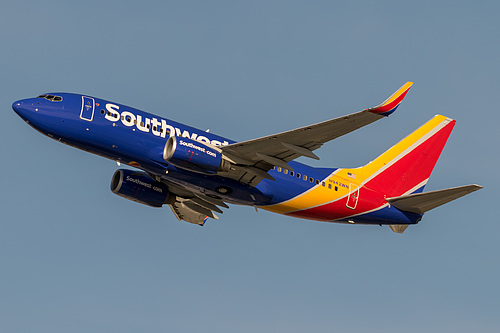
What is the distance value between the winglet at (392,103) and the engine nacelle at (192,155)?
33.8ft

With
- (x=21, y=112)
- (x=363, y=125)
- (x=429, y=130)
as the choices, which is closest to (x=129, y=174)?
(x=21, y=112)

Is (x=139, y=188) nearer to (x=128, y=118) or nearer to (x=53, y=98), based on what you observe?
(x=128, y=118)

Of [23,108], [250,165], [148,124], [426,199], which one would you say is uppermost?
[148,124]

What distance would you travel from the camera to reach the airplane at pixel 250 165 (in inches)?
1650

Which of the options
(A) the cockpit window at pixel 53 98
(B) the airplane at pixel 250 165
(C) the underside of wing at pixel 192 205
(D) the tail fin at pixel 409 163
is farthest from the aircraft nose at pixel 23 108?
(D) the tail fin at pixel 409 163

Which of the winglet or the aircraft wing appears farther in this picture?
the aircraft wing

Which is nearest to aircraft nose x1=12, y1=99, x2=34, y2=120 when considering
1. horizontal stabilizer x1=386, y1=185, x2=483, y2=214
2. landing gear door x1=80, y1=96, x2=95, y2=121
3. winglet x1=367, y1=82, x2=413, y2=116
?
landing gear door x1=80, y1=96, x2=95, y2=121

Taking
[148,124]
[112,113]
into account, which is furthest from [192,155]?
[112,113]

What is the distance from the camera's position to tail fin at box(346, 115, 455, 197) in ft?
166

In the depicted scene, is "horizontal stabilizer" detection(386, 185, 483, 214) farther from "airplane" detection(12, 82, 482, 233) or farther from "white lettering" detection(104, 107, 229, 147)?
"white lettering" detection(104, 107, 229, 147)

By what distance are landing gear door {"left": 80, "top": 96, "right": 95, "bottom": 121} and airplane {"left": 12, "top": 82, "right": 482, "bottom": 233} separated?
6cm

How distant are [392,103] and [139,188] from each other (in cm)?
1924

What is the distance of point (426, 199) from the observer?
47.6 m

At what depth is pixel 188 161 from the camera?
138 feet
